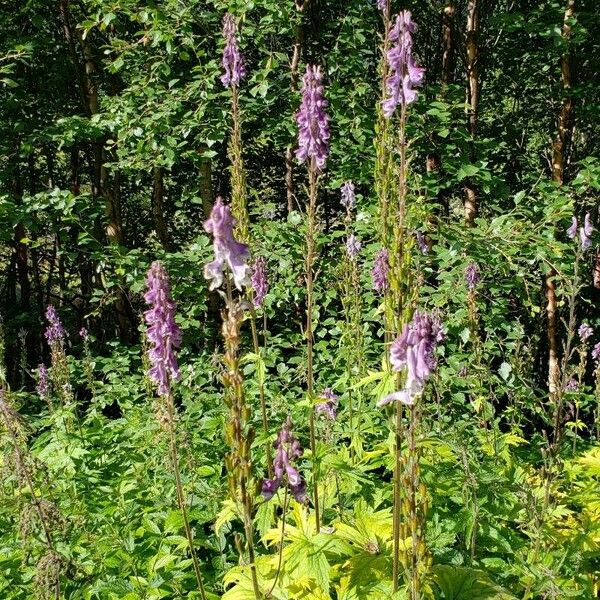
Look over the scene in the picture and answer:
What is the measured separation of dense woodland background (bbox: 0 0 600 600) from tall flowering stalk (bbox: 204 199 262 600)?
53 cm

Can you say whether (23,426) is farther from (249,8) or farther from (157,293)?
(249,8)

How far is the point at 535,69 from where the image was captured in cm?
717

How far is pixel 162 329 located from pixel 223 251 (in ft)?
2.07

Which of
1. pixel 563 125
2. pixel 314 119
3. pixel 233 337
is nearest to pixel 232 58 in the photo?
pixel 314 119

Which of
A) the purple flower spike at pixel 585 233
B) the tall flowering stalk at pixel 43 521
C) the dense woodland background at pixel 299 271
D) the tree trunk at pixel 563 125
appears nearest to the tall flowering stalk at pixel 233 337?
the dense woodland background at pixel 299 271

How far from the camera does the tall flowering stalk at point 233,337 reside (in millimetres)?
1732

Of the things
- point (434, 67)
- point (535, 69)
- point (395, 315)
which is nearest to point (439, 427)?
point (395, 315)

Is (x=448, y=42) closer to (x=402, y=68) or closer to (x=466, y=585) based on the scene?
(x=402, y=68)

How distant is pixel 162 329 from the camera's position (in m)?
2.22

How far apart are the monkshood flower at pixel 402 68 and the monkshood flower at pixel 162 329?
1.22m

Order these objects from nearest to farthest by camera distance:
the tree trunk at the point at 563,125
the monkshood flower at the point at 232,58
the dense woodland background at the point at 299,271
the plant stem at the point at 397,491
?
the plant stem at the point at 397,491
the dense woodland background at the point at 299,271
the monkshood flower at the point at 232,58
the tree trunk at the point at 563,125

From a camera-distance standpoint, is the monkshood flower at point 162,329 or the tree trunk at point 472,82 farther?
the tree trunk at point 472,82

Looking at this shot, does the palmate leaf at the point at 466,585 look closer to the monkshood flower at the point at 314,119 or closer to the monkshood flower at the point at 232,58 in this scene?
the monkshood flower at the point at 314,119

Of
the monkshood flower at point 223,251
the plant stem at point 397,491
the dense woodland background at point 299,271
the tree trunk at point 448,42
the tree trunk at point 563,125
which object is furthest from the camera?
the tree trunk at point 448,42
